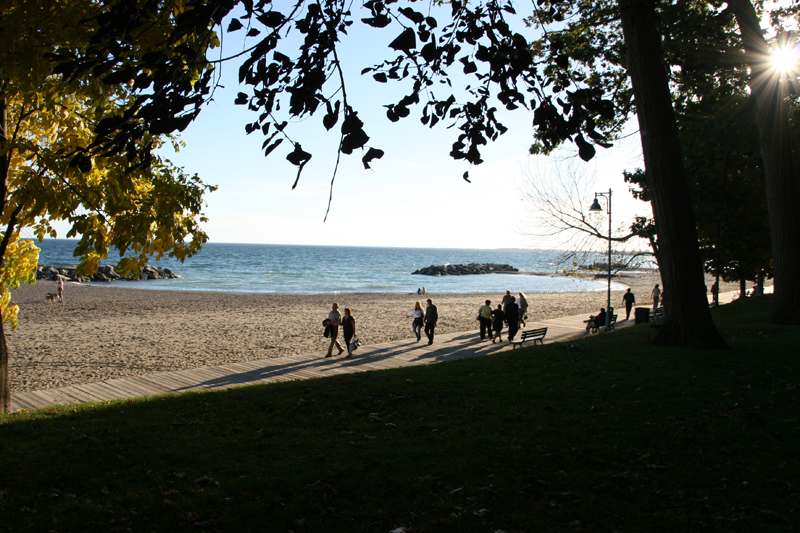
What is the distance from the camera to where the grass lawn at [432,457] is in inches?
152

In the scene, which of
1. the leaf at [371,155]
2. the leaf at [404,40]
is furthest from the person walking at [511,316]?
the leaf at [371,155]

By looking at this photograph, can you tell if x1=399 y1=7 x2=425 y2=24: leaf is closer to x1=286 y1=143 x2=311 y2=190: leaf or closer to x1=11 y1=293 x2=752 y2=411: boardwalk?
x1=286 y1=143 x2=311 y2=190: leaf

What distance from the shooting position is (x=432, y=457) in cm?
505

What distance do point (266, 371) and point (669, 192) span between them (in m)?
9.41

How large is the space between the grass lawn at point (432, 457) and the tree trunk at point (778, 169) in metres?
5.47

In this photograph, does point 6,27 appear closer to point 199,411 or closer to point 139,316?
point 199,411

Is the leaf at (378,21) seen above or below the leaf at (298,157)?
above

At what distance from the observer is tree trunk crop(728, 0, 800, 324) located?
12.3 metres

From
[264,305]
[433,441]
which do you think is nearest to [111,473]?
[433,441]

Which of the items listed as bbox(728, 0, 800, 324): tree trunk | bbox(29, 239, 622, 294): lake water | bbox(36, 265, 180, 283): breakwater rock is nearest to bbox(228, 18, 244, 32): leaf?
bbox(728, 0, 800, 324): tree trunk

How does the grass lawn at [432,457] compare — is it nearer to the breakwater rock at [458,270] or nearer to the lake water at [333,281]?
the lake water at [333,281]

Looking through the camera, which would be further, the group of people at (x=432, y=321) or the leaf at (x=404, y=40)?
the group of people at (x=432, y=321)

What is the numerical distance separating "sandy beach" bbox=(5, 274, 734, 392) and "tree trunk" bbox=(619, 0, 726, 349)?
10.6 m

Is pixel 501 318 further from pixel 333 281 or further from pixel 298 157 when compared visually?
pixel 333 281
